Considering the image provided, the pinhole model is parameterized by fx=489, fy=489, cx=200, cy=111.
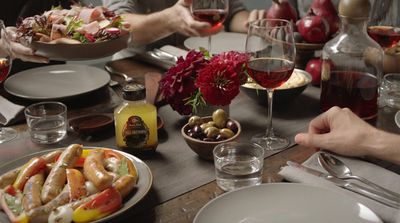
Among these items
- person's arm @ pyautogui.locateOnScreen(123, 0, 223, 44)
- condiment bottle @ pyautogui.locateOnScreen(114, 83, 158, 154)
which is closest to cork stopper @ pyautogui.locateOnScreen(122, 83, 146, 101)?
condiment bottle @ pyautogui.locateOnScreen(114, 83, 158, 154)

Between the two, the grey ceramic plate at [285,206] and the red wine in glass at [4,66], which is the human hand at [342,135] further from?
the red wine in glass at [4,66]

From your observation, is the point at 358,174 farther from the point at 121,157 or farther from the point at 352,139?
the point at 121,157

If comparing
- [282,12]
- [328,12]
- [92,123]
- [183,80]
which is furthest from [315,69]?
[92,123]

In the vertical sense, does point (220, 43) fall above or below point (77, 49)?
below

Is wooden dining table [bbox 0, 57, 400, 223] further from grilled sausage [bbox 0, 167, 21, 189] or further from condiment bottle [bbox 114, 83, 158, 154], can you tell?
grilled sausage [bbox 0, 167, 21, 189]

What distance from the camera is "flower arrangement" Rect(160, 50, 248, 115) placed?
3.64 feet

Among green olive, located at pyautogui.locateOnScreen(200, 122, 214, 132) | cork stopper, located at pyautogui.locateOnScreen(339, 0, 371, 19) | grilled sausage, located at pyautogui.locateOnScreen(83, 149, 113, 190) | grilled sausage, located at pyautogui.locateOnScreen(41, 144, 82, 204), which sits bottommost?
green olive, located at pyautogui.locateOnScreen(200, 122, 214, 132)

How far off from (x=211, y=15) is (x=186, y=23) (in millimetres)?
171

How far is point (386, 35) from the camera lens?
1431 mm

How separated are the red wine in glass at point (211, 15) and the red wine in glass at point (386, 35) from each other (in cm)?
49

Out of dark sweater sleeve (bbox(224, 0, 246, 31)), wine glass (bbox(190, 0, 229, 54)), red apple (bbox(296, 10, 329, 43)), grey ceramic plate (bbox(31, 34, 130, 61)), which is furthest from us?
dark sweater sleeve (bbox(224, 0, 246, 31))

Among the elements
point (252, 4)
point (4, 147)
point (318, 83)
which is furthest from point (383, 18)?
point (252, 4)

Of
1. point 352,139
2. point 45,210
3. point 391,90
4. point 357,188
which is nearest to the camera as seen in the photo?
point 45,210

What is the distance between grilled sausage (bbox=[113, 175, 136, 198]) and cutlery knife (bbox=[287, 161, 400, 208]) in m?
0.31
